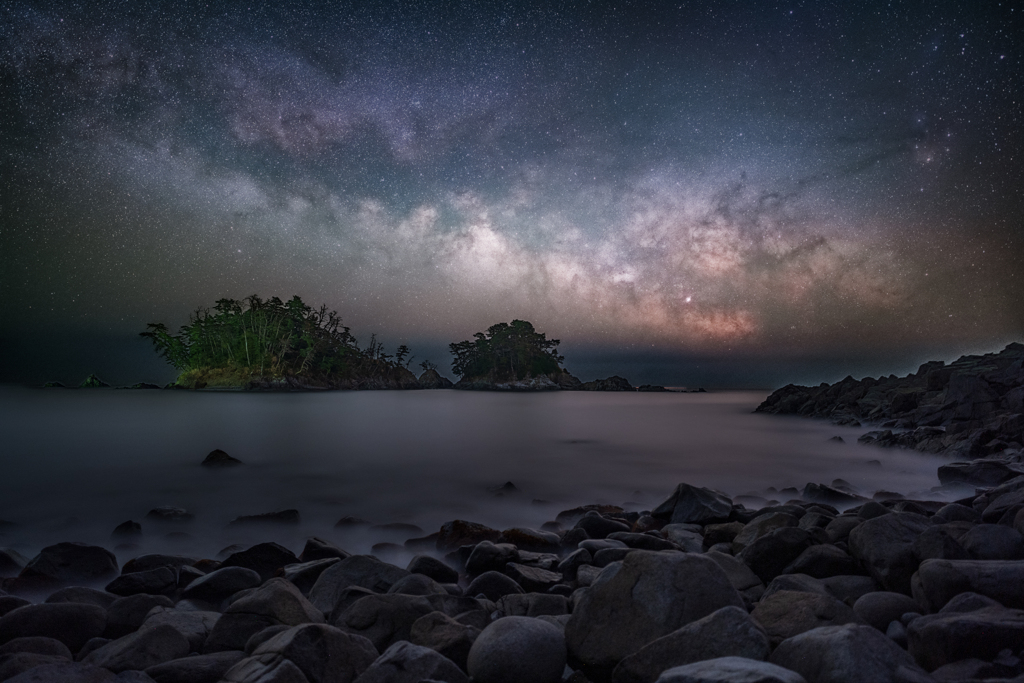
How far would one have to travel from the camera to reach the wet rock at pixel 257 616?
10.2 ft

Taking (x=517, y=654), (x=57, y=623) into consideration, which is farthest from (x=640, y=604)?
(x=57, y=623)

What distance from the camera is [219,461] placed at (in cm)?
1366

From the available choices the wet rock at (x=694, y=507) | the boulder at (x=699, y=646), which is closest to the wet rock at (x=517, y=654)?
the boulder at (x=699, y=646)

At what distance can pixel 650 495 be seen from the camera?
10.4 meters

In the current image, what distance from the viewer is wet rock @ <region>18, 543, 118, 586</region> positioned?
4.83m

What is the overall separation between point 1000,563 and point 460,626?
3.43 metres

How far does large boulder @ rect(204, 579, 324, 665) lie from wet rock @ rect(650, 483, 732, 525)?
4859 millimetres

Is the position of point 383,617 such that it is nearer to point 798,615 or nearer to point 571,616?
point 571,616

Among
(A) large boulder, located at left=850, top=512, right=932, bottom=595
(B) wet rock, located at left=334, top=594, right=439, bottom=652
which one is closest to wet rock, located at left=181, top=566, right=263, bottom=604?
(B) wet rock, located at left=334, top=594, right=439, bottom=652

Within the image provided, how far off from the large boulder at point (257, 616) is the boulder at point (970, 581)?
394cm

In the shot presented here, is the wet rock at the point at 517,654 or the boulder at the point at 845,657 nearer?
the boulder at the point at 845,657

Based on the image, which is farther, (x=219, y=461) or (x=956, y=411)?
(x=956, y=411)

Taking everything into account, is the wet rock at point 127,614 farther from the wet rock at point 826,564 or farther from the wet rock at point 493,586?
the wet rock at point 826,564

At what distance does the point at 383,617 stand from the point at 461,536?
2994 mm
